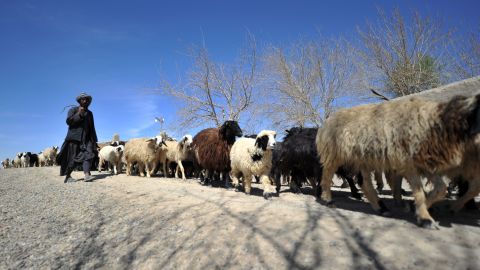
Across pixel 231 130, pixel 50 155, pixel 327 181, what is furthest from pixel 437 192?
pixel 50 155

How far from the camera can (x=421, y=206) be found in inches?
157

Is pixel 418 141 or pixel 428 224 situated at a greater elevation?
pixel 418 141

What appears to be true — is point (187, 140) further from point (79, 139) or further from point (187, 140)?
point (79, 139)

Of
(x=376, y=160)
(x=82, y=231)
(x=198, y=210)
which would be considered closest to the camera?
(x=376, y=160)

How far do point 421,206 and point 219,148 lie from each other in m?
6.10

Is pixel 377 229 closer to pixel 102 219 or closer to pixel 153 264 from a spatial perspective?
pixel 153 264

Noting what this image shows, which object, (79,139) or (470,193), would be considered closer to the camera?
(470,193)

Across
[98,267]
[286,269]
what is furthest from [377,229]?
[98,267]

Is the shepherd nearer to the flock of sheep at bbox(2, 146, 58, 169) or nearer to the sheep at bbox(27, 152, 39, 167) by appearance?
the flock of sheep at bbox(2, 146, 58, 169)

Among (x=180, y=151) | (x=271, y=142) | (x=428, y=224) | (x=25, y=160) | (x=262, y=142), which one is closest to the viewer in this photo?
(x=428, y=224)

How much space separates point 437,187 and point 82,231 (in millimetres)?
4786

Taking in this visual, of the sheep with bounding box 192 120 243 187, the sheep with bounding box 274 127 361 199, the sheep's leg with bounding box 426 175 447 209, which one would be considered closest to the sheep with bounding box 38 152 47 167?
the sheep with bounding box 192 120 243 187

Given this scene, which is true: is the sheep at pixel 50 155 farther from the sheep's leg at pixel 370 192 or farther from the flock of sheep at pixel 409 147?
the sheep's leg at pixel 370 192

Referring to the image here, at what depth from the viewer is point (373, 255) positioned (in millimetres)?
3229
